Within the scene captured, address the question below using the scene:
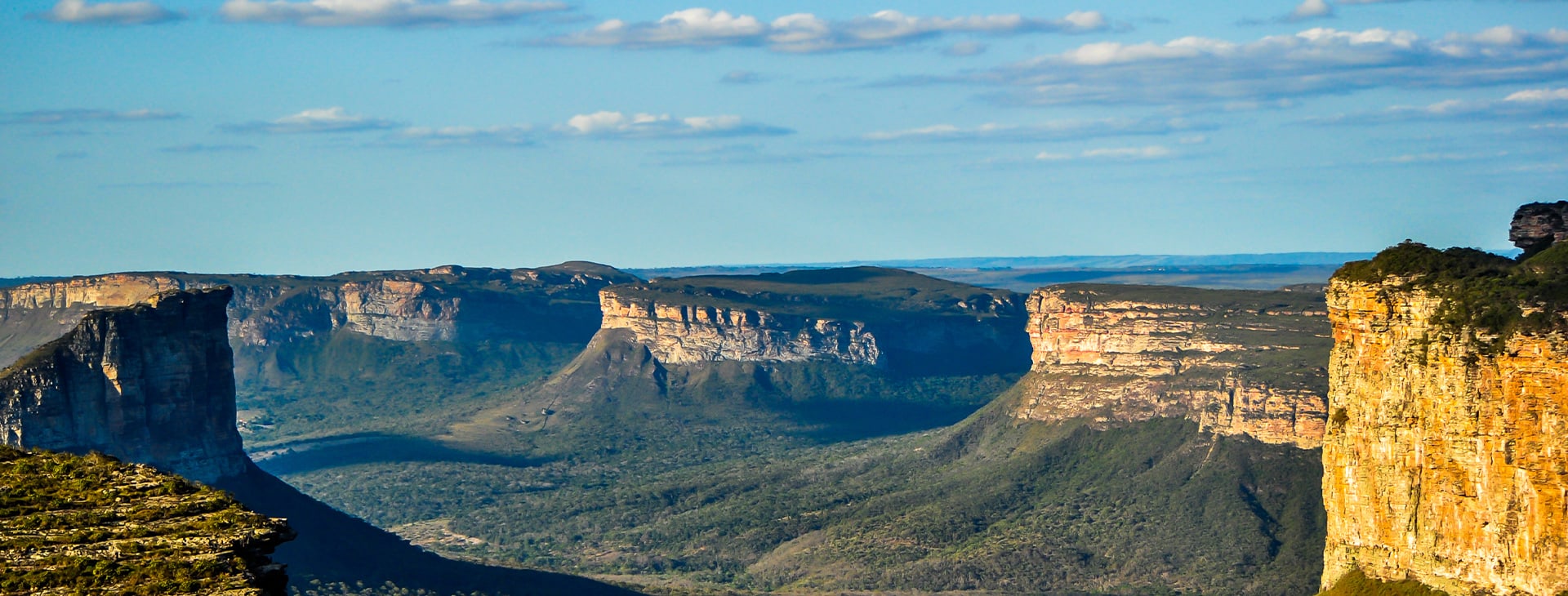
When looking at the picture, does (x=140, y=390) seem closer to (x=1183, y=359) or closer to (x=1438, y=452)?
(x=1438, y=452)

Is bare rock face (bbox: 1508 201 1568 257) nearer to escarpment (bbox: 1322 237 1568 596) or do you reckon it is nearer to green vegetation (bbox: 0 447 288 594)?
escarpment (bbox: 1322 237 1568 596)

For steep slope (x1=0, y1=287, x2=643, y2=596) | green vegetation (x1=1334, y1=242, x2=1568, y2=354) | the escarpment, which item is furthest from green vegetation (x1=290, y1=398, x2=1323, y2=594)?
green vegetation (x1=1334, y1=242, x2=1568, y2=354)

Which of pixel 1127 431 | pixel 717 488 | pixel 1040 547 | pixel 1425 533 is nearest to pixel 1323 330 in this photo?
pixel 1127 431

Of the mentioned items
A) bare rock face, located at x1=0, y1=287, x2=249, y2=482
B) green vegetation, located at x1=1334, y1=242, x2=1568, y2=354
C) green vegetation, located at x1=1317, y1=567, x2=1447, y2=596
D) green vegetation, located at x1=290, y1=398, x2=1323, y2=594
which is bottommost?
green vegetation, located at x1=290, y1=398, x2=1323, y2=594

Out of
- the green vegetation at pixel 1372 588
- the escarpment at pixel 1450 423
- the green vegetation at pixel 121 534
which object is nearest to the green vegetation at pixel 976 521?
the green vegetation at pixel 1372 588

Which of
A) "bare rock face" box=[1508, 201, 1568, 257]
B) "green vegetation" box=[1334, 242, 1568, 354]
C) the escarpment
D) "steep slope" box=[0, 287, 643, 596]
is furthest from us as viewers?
"steep slope" box=[0, 287, 643, 596]

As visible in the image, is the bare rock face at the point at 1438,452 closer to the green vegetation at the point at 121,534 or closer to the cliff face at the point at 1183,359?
the green vegetation at the point at 121,534

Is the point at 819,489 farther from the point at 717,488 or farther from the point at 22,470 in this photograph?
the point at 22,470
